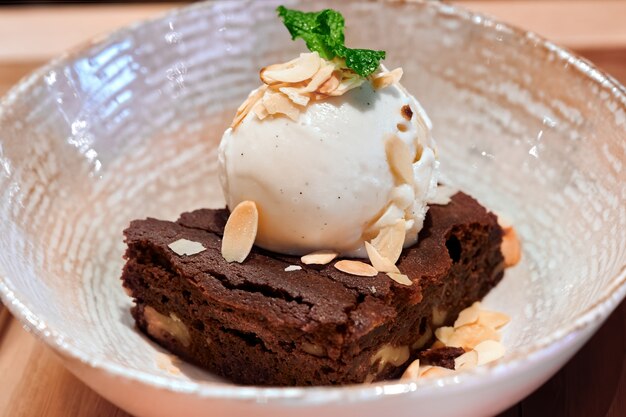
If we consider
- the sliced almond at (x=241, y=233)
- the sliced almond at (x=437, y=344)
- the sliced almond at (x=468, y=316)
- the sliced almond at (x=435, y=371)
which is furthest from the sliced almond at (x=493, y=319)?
the sliced almond at (x=241, y=233)

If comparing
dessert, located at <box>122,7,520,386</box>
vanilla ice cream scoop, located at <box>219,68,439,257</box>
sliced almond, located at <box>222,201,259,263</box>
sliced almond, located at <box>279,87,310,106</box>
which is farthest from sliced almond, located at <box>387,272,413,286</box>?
sliced almond, located at <box>279,87,310,106</box>

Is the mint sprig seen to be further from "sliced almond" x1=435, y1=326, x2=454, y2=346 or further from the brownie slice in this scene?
"sliced almond" x1=435, y1=326, x2=454, y2=346

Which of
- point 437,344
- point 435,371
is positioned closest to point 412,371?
point 435,371

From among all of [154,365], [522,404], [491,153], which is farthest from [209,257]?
[491,153]

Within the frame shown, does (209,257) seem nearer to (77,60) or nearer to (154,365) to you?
(154,365)

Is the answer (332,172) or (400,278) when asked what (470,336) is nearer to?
(400,278)

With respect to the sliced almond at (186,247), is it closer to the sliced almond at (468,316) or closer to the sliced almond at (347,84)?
the sliced almond at (347,84)
